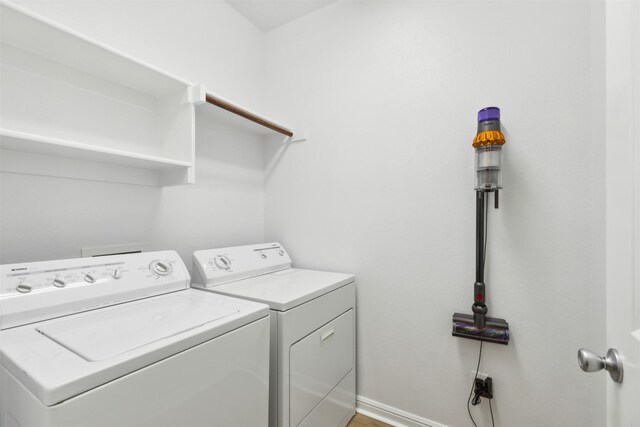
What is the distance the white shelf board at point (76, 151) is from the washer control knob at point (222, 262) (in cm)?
46

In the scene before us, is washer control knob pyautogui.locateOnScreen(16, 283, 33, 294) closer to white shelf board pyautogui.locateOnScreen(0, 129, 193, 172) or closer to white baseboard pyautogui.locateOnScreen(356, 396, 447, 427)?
white shelf board pyautogui.locateOnScreen(0, 129, 193, 172)

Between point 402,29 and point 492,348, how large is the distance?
1.68 m

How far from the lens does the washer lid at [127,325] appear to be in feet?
2.27

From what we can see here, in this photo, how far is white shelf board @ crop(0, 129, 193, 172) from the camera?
2.89ft

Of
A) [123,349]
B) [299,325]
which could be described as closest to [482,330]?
[299,325]

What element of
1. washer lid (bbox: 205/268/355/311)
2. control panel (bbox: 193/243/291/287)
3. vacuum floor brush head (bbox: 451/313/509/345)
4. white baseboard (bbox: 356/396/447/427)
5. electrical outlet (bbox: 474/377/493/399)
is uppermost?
control panel (bbox: 193/243/291/287)

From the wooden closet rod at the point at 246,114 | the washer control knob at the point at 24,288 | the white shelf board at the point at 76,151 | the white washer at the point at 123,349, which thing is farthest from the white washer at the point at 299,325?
the wooden closet rod at the point at 246,114

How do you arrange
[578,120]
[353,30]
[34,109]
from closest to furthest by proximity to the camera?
[34,109] → [578,120] → [353,30]

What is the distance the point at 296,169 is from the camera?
195cm

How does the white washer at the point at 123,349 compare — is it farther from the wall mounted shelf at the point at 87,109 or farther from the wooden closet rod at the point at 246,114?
the wooden closet rod at the point at 246,114

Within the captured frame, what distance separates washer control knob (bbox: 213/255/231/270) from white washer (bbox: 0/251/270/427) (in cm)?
23

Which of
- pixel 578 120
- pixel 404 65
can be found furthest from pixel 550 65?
pixel 404 65

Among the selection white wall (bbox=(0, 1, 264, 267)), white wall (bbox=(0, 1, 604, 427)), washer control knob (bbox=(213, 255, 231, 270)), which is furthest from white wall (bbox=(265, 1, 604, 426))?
Answer: washer control knob (bbox=(213, 255, 231, 270))

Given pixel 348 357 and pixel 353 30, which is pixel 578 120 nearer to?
pixel 353 30
